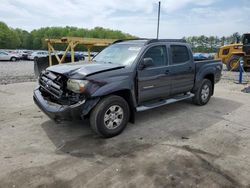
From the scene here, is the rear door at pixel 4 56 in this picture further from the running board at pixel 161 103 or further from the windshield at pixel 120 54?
the running board at pixel 161 103

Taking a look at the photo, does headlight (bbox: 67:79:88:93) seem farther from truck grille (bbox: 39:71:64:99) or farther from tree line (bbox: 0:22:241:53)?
tree line (bbox: 0:22:241:53)

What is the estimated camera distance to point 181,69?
5.43m

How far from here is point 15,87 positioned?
8.77m

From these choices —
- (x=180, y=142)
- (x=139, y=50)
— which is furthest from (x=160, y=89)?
(x=180, y=142)

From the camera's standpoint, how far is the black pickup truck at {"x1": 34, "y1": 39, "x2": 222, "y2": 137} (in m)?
3.76

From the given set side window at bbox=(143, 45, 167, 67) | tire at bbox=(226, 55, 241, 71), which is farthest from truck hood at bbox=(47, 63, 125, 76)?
tire at bbox=(226, 55, 241, 71)

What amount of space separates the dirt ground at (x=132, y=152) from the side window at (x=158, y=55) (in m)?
1.34

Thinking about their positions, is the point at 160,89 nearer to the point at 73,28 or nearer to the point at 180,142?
the point at 180,142

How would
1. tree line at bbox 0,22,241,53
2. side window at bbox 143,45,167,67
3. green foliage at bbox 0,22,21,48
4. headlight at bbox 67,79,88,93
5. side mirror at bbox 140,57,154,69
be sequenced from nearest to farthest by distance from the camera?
headlight at bbox 67,79,88,93 < side mirror at bbox 140,57,154,69 < side window at bbox 143,45,167,67 < tree line at bbox 0,22,241,53 < green foliage at bbox 0,22,21,48

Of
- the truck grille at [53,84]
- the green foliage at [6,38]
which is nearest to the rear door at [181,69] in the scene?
the truck grille at [53,84]

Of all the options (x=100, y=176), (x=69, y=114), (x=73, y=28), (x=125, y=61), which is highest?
(x=73, y=28)

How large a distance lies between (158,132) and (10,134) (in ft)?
9.48

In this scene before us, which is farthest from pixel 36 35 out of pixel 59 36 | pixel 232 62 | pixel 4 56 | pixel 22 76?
pixel 232 62

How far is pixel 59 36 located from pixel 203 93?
217 ft
